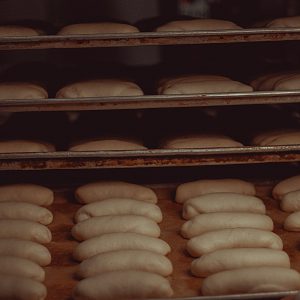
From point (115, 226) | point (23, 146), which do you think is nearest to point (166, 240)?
point (115, 226)

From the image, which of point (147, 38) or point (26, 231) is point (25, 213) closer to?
point (26, 231)

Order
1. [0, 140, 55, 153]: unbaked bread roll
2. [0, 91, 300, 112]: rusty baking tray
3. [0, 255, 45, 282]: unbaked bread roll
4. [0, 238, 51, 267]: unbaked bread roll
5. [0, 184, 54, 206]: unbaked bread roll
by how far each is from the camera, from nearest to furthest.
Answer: [0, 255, 45, 282]: unbaked bread roll → [0, 238, 51, 267]: unbaked bread roll → [0, 91, 300, 112]: rusty baking tray → [0, 140, 55, 153]: unbaked bread roll → [0, 184, 54, 206]: unbaked bread roll

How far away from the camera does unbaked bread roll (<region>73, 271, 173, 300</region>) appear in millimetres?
2125

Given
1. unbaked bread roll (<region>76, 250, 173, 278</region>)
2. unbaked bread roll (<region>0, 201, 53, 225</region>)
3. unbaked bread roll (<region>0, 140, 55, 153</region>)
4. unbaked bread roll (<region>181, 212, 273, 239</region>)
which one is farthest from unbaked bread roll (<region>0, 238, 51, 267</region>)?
unbaked bread roll (<region>181, 212, 273, 239</region>)

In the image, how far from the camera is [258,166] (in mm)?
3271

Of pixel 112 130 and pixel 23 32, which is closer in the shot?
pixel 23 32

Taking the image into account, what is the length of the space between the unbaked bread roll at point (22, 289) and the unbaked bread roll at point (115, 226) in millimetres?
427

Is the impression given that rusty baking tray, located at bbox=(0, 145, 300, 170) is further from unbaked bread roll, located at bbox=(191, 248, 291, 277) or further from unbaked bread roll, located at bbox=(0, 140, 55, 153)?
unbaked bread roll, located at bbox=(191, 248, 291, 277)

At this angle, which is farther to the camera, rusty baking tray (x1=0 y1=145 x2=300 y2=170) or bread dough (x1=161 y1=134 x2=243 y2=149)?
bread dough (x1=161 y1=134 x2=243 y2=149)

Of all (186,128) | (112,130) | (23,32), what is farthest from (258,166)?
(23,32)

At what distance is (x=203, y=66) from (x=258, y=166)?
566 mm

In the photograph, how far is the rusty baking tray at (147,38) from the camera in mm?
2457

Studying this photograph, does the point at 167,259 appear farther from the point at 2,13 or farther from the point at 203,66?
the point at 2,13

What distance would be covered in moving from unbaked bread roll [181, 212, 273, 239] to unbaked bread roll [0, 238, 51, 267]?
56cm
